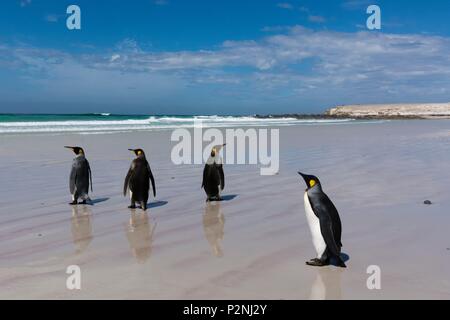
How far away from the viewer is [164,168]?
1010cm

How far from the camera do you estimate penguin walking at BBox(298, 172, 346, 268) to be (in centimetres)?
386

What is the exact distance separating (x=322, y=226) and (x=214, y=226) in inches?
65.7

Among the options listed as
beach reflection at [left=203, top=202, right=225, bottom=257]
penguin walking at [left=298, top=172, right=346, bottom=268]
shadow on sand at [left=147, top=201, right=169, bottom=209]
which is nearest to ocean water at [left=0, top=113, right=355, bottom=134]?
shadow on sand at [left=147, top=201, right=169, bottom=209]

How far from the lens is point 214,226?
17.3 feet

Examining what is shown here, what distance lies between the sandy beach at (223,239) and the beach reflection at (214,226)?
2 centimetres

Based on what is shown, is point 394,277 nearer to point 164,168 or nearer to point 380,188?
point 380,188

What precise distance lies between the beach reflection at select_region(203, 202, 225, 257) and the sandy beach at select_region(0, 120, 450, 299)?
0.06ft

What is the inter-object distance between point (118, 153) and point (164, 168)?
11.7 feet

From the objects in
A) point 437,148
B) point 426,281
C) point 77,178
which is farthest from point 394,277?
point 437,148

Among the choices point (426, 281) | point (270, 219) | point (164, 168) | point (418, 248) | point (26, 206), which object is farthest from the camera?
point (164, 168)

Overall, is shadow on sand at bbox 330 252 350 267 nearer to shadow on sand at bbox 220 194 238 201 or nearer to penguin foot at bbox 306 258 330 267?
penguin foot at bbox 306 258 330 267

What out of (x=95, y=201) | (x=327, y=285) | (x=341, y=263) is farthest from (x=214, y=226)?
(x=95, y=201)

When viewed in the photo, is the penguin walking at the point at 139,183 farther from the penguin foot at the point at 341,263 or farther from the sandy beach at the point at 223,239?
the penguin foot at the point at 341,263

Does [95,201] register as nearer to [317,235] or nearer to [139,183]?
[139,183]
